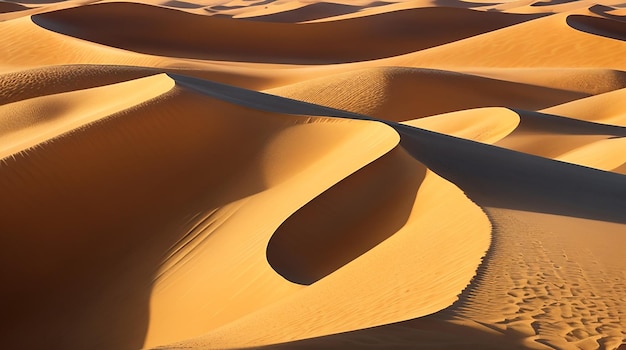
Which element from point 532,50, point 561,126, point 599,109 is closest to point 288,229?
point 561,126

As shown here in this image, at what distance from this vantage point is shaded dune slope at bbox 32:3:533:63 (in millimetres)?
28703

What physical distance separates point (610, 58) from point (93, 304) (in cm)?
2215

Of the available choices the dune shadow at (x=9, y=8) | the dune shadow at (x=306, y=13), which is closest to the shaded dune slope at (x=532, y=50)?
the dune shadow at (x=306, y=13)

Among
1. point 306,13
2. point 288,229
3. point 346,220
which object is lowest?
point 306,13

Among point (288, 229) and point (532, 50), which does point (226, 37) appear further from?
point (288, 229)

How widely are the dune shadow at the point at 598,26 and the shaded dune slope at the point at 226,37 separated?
544 cm

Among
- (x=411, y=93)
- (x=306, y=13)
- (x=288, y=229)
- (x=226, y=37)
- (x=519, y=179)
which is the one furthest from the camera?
(x=306, y=13)

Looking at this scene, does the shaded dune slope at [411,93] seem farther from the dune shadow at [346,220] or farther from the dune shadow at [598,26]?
the dune shadow at [346,220]

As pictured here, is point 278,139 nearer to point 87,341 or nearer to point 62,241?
point 62,241

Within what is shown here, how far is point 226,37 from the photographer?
29859 millimetres

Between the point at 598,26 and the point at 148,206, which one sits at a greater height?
the point at 148,206

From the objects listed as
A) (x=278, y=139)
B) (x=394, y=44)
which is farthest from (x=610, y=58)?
(x=278, y=139)

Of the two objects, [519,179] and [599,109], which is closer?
[519,179]

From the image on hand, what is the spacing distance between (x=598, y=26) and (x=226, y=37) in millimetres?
12950
